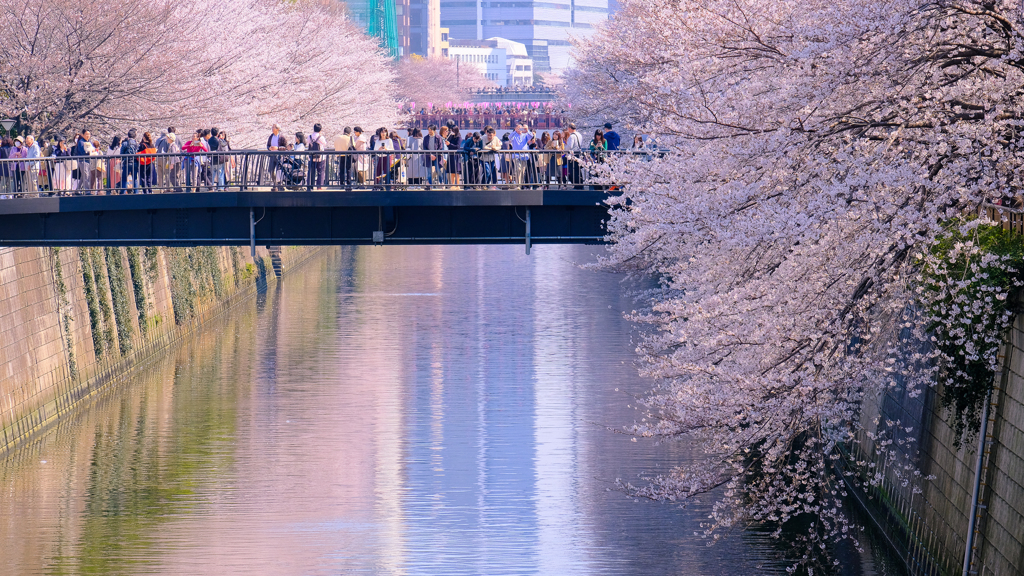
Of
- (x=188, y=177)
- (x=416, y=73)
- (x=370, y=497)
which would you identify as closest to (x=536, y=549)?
(x=370, y=497)

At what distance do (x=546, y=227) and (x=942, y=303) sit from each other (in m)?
12.3

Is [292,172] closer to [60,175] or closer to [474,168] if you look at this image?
[474,168]

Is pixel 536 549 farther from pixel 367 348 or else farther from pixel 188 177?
pixel 367 348

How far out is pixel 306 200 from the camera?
88.7 ft

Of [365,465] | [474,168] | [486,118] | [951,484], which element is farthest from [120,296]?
[486,118]

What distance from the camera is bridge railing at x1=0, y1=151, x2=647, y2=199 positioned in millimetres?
27250

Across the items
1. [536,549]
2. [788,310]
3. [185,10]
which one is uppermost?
[185,10]

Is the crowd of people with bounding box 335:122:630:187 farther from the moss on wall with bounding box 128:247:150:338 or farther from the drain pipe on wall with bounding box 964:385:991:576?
the moss on wall with bounding box 128:247:150:338

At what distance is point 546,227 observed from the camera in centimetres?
2788

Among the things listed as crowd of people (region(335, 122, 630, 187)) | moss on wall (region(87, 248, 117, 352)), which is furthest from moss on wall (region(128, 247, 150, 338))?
crowd of people (region(335, 122, 630, 187))

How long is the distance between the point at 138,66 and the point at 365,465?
15.2 m

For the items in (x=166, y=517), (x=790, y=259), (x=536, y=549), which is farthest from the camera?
(x=166, y=517)

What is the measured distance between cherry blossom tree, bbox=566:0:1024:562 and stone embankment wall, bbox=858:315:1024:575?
719mm

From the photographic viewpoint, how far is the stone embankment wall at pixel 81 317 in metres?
28.7
